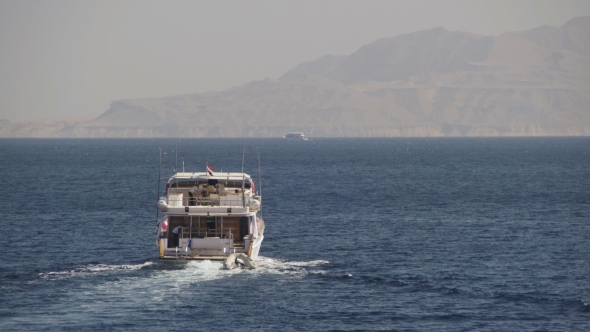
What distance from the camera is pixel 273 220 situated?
8119 cm

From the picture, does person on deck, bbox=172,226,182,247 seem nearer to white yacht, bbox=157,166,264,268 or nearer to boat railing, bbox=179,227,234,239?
white yacht, bbox=157,166,264,268

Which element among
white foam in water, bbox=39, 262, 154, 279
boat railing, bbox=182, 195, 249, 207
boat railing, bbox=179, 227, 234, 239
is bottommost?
white foam in water, bbox=39, 262, 154, 279

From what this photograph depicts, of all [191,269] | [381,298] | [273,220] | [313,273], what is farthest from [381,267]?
[273,220]

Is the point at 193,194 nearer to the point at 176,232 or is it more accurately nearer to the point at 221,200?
the point at 221,200

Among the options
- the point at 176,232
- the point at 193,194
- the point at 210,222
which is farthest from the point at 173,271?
the point at 193,194

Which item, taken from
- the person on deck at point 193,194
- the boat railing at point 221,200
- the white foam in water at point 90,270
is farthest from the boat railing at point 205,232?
the white foam in water at point 90,270

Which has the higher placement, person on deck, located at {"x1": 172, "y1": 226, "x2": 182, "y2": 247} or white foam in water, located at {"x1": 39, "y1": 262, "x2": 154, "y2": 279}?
person on deck, located at {"x1": 172, "y1": 226, "x2": 182, "y2": 247}

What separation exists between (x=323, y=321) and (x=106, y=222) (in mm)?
40024

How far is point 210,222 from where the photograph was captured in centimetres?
5709

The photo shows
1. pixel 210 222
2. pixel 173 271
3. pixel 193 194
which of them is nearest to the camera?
pixel 173 271

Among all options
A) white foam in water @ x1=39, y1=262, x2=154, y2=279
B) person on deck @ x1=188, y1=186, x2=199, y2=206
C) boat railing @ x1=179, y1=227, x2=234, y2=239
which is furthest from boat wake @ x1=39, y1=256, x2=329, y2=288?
person on deck @ x1=188, y1=186, x2=199, y2=206

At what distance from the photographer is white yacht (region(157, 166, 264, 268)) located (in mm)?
54500

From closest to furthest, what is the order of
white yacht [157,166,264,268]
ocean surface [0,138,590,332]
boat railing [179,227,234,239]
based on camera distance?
ocean surface [0,138,590,332] → white yacht [157,166,264,268] → boat railing [179,227,234,239]

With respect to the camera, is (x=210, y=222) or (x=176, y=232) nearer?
(x=176, y=232)
